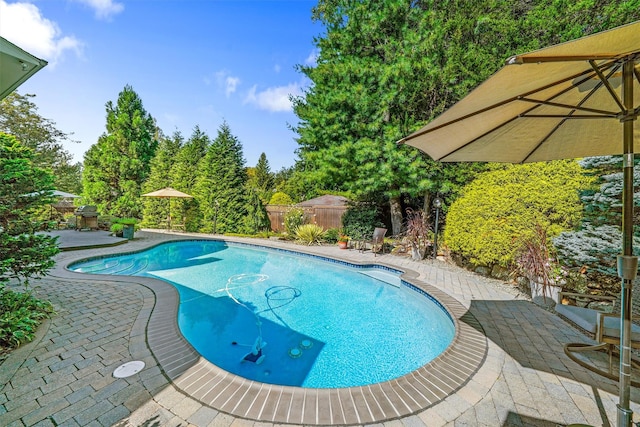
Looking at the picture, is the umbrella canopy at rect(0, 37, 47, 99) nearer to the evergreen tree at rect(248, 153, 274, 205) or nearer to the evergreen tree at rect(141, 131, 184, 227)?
the evergreen tree at rect(141, 131, 184, 227)

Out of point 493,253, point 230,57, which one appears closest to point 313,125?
point 230,57

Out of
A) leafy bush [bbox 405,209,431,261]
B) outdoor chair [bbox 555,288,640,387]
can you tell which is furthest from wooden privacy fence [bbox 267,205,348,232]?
outdoor chair [bbox 555,288,640,387]

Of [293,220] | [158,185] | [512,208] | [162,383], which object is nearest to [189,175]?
[158,185]

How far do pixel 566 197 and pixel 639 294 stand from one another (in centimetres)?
213

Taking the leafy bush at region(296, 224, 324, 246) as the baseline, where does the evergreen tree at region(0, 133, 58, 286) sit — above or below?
above

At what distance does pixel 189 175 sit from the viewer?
1678 cm

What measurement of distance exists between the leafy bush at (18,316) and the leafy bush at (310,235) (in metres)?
9.08

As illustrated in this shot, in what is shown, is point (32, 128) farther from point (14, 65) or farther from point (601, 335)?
point (601, 335)

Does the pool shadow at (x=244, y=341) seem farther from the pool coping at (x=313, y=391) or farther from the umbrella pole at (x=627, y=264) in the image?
the umbrella pole at (x=627, y=264)

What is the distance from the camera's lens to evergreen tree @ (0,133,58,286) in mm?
3357

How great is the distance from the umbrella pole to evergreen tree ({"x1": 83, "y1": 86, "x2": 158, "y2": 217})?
21.4 m

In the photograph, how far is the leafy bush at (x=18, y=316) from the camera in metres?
3.06

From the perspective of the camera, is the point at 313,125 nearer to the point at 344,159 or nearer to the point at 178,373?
the point at 344,159

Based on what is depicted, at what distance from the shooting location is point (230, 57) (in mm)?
10547
